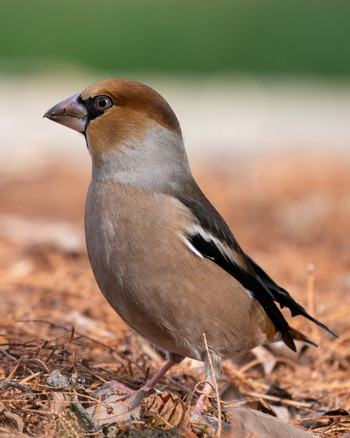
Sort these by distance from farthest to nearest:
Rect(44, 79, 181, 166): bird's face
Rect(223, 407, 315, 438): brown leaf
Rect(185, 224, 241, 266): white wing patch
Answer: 1. Rect(44, 79, 181, 166): bird's face
2. Rect(185, 224, 241, 266): white wing patch
3. Rect(223, 407, 315, 438): brown leaf

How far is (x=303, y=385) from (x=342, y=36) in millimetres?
20342

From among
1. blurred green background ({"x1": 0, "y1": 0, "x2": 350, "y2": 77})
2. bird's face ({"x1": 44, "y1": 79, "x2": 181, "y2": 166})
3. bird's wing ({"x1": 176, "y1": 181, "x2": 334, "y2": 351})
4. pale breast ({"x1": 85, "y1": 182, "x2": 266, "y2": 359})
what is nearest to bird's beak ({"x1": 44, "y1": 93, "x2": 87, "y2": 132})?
bird's face ({"x1": 44, "y1": 79, "x2": 181, "y2": 166})

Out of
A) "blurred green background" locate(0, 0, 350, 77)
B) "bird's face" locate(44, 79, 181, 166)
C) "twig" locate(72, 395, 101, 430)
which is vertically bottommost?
"twig" locate(72, 395, 101, 430)

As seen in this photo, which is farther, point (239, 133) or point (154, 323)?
point (239, 133)

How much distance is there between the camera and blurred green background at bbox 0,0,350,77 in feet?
72.6

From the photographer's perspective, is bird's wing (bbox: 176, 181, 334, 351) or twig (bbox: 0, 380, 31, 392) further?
bird's wing (bbox: 176, 181, 334, 351)

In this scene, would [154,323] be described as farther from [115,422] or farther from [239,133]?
[239,133]

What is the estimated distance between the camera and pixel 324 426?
157 inches

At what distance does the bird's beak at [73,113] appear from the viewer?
172 inches

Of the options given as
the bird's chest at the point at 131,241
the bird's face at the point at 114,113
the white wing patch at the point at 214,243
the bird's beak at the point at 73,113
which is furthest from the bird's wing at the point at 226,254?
the bird's beak at the point at 73,113

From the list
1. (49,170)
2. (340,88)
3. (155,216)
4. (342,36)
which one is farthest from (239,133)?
(155,216)

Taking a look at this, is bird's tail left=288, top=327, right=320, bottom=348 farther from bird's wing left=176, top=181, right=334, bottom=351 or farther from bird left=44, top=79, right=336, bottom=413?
Answer: bird left=44, top=79, right=336, bottom=413

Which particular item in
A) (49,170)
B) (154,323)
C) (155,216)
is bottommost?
(154,323)

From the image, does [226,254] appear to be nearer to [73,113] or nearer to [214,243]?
[214,243]
